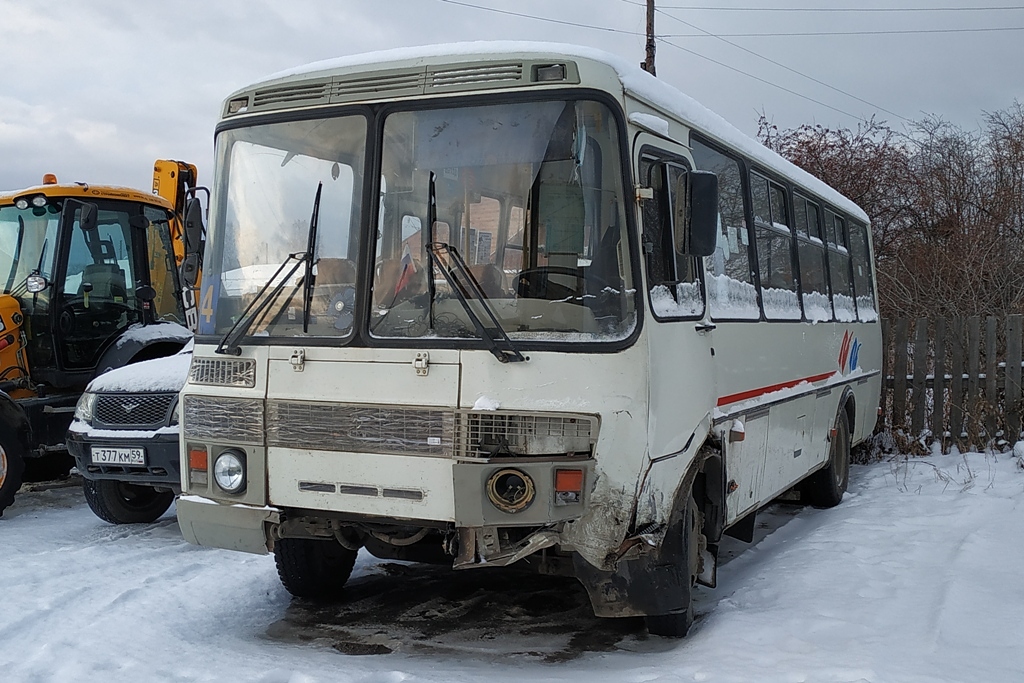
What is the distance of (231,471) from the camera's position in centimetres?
485

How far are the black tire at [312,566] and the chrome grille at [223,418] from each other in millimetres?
1164

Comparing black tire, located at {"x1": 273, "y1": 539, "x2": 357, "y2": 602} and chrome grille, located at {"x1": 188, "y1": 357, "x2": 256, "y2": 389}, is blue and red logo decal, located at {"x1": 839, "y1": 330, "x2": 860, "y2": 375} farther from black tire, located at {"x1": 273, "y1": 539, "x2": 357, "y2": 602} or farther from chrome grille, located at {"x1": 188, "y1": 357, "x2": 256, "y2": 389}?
chrome grille, located at {"x1": 188, "y1": 357, "x2": 256, "y2": 389}

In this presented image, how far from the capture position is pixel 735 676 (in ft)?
14.1

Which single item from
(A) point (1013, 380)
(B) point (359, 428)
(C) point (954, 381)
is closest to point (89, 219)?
(B) point (359, 428)

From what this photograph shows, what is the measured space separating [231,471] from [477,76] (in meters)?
2.29

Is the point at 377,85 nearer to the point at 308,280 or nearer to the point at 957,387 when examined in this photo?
the point at 308,280

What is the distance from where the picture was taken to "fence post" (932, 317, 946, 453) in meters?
11.5

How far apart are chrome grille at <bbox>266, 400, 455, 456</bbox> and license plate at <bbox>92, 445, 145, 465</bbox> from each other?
3.27m

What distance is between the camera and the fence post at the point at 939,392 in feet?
37.6

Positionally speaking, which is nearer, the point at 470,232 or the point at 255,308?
the point at 470,232

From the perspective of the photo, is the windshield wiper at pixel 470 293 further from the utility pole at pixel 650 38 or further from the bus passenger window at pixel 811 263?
the utility pole at pixel 650 38

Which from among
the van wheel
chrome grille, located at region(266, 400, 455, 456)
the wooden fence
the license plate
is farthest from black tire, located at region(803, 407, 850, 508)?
the license plate

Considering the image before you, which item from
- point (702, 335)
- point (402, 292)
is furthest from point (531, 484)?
point (702, 335)

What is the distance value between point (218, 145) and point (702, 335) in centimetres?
279
